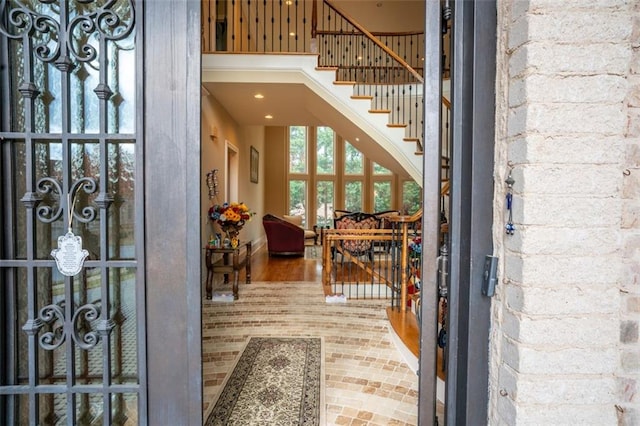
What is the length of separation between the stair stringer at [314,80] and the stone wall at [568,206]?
141 inches

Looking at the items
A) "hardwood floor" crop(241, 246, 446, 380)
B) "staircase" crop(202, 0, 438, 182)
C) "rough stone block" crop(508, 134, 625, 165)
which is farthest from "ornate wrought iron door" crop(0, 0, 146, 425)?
"staircase" crop(202, 0, 438, 182)

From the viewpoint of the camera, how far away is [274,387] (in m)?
2.10

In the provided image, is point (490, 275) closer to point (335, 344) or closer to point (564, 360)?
point (564, 360)

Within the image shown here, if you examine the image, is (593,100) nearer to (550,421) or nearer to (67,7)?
(550,421)

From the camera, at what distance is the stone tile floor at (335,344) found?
6.23 ft

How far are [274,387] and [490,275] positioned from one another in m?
1.72

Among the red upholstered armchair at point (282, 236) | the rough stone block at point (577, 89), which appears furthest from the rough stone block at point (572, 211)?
the red upholstered armchair at point (282, 236)

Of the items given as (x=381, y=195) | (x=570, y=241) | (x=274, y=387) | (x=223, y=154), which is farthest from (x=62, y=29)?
(x=381, y=195)

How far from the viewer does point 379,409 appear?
6.12 feet

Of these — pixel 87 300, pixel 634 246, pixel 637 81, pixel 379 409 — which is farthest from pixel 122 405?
pixel 637 81

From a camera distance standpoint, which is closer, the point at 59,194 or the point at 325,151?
the point at 59,194

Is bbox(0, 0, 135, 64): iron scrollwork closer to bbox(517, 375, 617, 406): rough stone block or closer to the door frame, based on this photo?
the door frame

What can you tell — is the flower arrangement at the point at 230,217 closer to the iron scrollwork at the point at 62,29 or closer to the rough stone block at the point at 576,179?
the iron scrollwork at the point at 62,29

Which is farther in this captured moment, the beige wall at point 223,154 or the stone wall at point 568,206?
the beige wall at point 223,154
